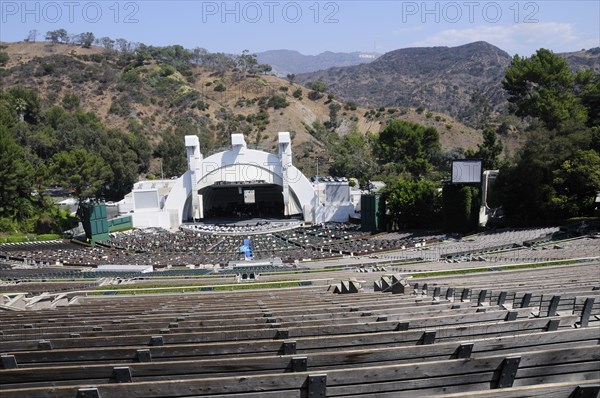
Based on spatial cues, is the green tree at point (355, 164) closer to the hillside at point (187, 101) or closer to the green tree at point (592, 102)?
the hillside at point (187, 101)

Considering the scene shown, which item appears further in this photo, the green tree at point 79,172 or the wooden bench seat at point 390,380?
the green tree at point 79,172

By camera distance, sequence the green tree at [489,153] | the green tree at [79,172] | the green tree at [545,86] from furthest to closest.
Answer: the green tree at [489,153] → the green tree at [79,172] → the green tree at [545,86]

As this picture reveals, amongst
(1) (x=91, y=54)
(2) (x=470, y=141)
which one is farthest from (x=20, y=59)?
(2) (x=470, y=141)

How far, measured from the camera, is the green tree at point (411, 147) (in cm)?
6438

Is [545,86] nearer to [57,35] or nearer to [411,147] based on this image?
[411,147]

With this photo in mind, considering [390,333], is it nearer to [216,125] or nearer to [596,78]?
[596,78]

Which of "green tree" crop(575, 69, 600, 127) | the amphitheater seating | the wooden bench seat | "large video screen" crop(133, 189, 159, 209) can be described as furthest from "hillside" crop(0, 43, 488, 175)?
the wooden bench seat

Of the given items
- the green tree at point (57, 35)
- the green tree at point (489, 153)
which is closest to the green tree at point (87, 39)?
the green tree at point (57, 35)

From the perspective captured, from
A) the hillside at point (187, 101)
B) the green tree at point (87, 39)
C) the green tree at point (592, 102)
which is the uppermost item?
the green tree at point (87, 39)

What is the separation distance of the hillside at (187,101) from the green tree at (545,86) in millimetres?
38464

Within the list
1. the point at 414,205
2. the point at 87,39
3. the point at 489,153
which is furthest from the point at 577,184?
the point at 87,39

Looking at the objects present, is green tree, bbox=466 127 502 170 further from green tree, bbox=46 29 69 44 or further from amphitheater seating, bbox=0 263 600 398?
green tree, bbox=46 29 69 44

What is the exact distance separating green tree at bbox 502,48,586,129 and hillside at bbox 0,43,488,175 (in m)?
38.5

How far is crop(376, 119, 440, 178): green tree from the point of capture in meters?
64.4
